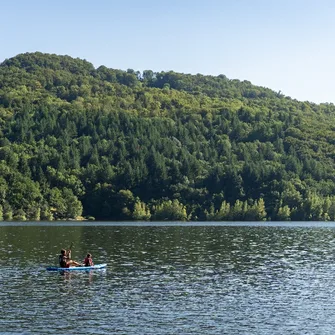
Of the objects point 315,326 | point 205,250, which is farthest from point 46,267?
point 315,326

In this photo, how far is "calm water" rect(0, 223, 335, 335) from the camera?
186ft

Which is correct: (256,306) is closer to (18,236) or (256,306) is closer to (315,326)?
(315,326)

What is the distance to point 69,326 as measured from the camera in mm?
55938

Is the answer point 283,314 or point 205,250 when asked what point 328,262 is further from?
point 283,314

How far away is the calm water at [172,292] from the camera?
56700 millimetres

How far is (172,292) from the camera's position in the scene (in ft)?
239

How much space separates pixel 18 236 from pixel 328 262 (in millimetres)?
76717

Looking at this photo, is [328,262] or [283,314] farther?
[328,262]

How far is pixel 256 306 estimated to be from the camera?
64.9 m

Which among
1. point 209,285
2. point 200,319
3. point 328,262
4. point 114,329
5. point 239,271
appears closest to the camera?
point 114,329

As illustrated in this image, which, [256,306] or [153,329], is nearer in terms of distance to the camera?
[153,329]

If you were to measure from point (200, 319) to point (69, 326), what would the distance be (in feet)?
35.8

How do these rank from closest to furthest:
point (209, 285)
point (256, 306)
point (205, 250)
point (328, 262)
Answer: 1. point (256, 306)
2. point (209, 285)
3. point (328, 262)
4. point (205, 250)

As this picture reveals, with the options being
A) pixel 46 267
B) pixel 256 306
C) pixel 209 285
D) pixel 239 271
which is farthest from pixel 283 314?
pixel 46 267
